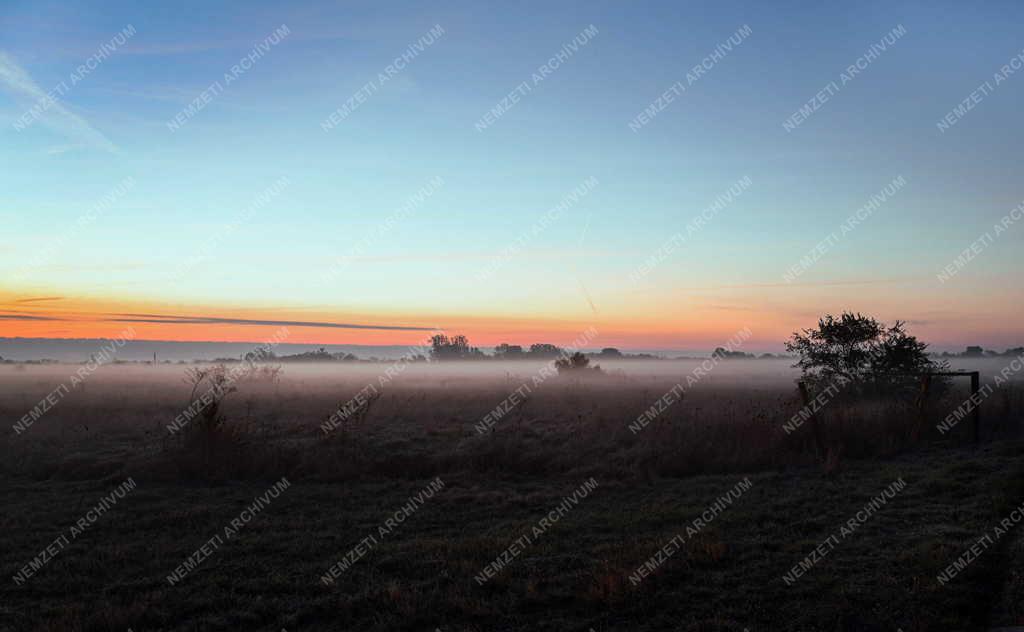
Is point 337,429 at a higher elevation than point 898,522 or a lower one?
higher

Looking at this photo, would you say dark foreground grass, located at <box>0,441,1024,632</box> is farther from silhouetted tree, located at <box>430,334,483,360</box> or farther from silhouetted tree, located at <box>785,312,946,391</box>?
silhouetted tree, located at <box>430,334,483,360</box>

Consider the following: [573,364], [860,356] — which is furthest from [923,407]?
[573,364]

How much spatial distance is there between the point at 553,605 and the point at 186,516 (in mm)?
6687

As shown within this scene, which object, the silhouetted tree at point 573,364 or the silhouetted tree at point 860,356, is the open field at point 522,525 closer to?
the silhouetted tree at point 860,356

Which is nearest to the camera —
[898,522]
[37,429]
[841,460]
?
[898,522]

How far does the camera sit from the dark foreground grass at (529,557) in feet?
20.1

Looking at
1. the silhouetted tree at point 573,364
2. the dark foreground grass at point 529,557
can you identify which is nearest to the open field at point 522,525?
the dark foreground grass at point 529,557

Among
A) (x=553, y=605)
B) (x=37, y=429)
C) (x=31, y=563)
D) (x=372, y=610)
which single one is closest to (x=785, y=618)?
(x=553, y=605)

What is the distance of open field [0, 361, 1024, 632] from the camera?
20.6ft

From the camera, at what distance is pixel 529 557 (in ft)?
26.0

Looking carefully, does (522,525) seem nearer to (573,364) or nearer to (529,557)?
(529,557)

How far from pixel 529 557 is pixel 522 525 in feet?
5.54

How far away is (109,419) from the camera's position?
2058 cm

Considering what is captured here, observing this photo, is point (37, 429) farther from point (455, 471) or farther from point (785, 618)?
point (785, 618)
